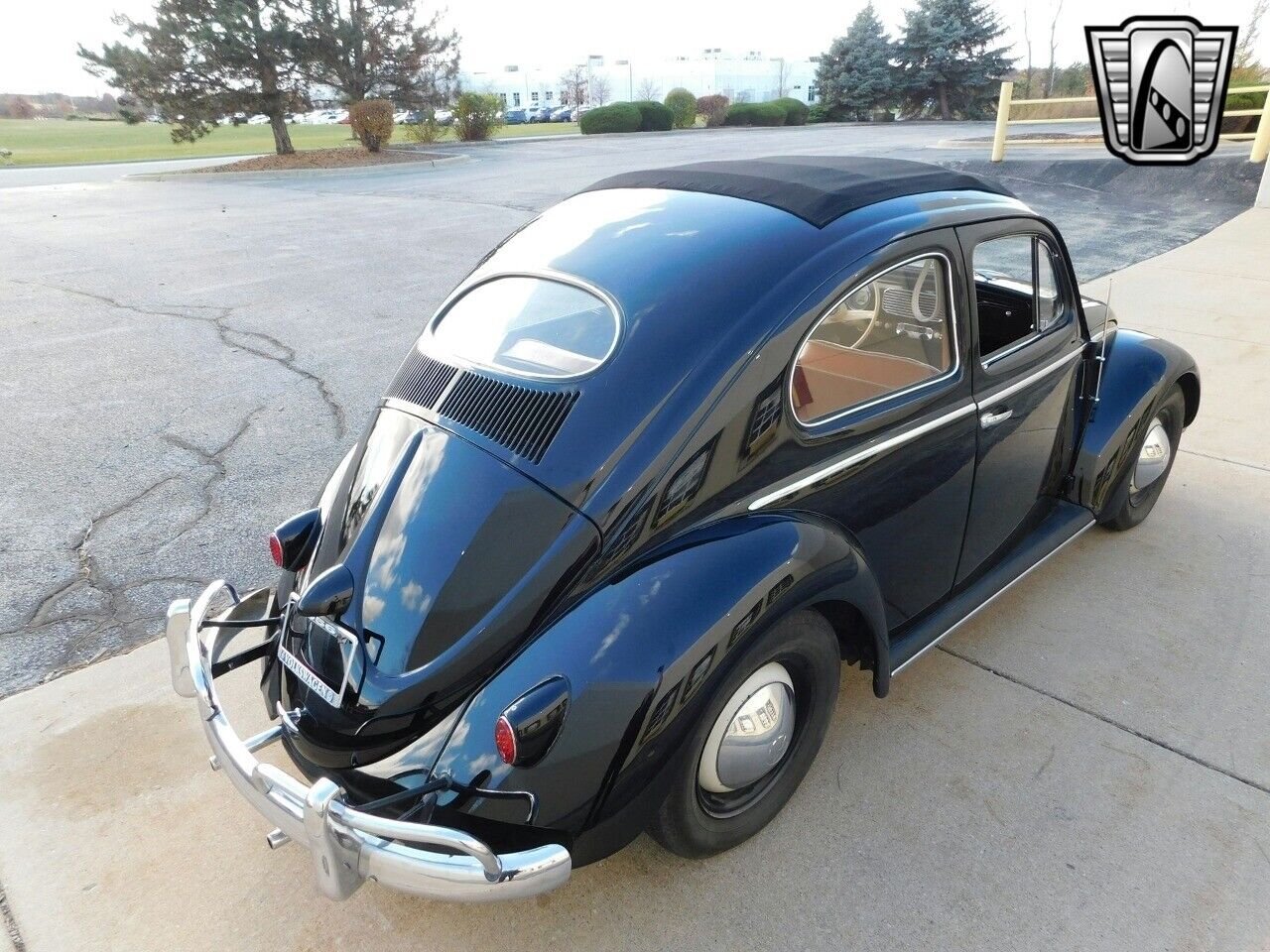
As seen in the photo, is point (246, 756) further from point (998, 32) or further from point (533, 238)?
point (998, 32)

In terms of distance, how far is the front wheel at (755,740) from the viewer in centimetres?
213

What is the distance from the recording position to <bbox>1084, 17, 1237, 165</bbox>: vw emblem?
11711 mm

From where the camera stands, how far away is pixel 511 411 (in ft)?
7.54

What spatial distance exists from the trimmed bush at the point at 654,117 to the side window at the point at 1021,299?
32.4 meters

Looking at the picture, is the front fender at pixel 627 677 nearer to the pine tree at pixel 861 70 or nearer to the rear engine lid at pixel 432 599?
the rear engine lid at pixel 432 599

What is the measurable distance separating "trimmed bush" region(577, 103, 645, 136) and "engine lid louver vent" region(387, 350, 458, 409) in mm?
32346

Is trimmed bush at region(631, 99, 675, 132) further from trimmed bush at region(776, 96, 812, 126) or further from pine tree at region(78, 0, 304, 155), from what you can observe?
pine tree at region(78, 0, 304, 155)

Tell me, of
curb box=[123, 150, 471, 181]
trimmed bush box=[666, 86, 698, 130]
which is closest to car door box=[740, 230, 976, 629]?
curb box=[123, 150, 471, 181]

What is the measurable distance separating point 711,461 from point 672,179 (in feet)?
4.02

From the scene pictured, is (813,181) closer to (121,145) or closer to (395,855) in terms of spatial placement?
(395,855)

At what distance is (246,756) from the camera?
198cm

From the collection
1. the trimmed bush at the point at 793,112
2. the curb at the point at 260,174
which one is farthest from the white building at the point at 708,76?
the curb at the point at 260,174

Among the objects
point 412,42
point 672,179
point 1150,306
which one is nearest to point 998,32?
point 412,42

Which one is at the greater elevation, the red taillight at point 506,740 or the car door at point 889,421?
the car door at point 889,421
